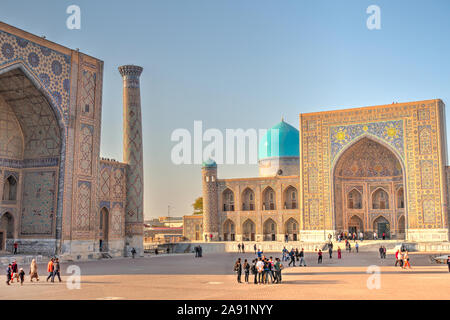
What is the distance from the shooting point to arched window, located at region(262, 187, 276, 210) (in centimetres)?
3800

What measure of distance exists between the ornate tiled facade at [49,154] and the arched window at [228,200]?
17.1 metres

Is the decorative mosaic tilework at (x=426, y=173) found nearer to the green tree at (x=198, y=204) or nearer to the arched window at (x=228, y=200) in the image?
the arched window at (x=228, y=200)

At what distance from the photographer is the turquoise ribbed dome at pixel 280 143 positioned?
4253cm

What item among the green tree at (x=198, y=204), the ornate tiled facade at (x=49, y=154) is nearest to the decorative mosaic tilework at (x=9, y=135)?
the ornate tiled facade at (x=49, y=154)

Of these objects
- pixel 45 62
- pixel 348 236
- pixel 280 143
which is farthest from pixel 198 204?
pixel 45 62

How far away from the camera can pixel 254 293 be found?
33.3ft

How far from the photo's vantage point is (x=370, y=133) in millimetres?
30516

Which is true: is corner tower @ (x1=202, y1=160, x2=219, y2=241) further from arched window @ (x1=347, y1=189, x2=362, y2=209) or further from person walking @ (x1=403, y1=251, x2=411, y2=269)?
person walking @ (x1=403, y1=251, x2=411, y2=269)

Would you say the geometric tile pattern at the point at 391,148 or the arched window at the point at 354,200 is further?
the arched window at the point at 354,200

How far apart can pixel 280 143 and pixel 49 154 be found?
2452 centimetres

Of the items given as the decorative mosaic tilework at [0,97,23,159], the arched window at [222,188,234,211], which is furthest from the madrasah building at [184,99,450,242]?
the decorative mosaic tilework at [0,97,23,159]

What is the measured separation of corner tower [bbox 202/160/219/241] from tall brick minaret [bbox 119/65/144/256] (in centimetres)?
1265

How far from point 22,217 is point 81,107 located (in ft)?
17.0

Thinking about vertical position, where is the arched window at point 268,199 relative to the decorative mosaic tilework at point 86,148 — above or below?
below
